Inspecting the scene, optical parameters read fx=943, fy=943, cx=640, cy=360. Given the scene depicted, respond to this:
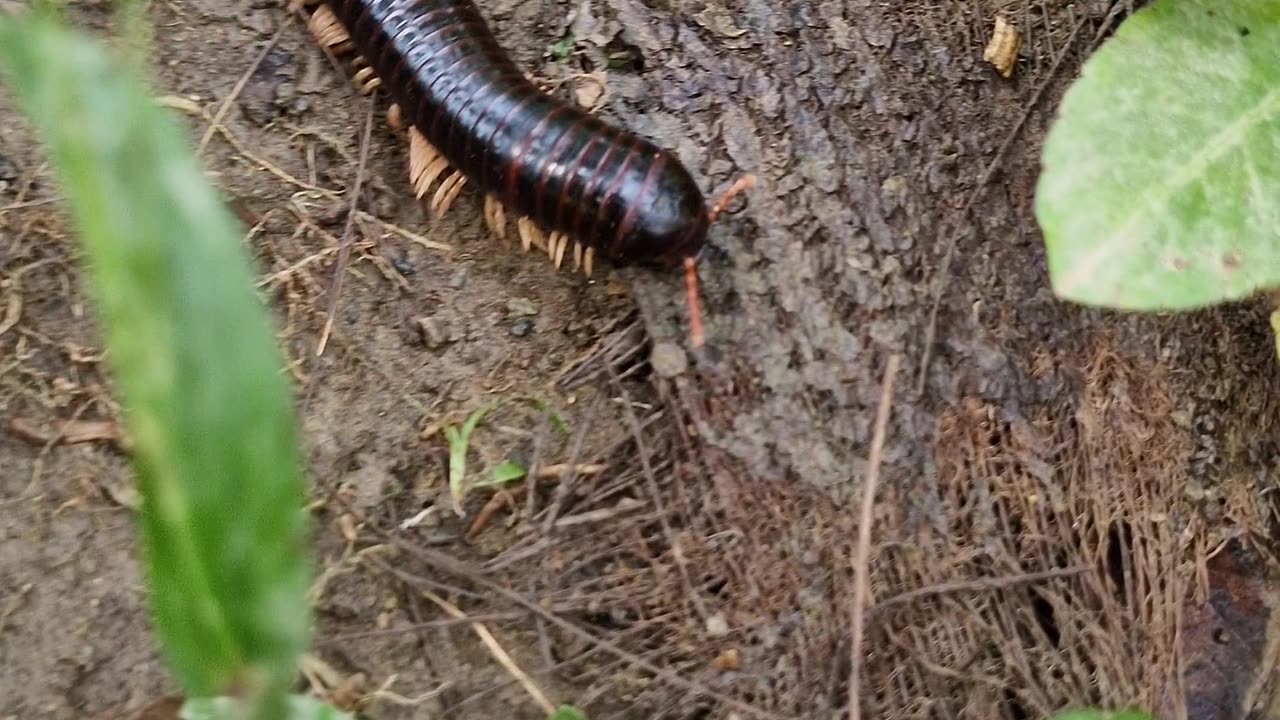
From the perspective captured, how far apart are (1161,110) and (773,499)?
4.18ft

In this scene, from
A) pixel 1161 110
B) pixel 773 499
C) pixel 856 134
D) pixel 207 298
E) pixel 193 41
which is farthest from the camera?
pixel 193 41

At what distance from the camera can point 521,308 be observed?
2746 millimetres

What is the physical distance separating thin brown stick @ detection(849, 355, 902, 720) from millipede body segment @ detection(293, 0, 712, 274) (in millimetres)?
632

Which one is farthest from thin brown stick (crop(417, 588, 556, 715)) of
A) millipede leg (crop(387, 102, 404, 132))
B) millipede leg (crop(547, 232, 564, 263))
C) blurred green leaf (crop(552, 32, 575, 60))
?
blurred green leaf (crop(552, 32, 575, 60))

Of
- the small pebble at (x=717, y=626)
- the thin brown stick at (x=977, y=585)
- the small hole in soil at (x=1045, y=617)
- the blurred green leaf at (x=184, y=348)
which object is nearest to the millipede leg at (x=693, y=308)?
the small pebble at (x=717, y=626)

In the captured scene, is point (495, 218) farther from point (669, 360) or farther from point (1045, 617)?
point (1045, 617)

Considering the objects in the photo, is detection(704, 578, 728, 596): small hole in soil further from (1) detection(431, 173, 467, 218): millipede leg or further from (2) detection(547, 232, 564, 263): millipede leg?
(1) detection(431, 173, 467, 218): millipede leg

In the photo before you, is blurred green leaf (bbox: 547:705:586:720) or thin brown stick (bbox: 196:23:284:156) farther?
thin brown stick (bbox: 196:23:284:156)

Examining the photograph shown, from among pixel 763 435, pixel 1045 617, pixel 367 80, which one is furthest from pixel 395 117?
pixel 1045 617

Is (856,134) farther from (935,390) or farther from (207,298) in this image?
(207,298)

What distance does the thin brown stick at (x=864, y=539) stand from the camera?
2.30 metres

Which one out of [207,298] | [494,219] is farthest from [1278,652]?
[207,298]

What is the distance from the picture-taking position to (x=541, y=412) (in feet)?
8.66

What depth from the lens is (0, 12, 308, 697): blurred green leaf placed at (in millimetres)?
1023
